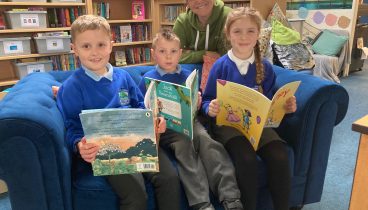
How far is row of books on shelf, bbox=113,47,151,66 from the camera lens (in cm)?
386

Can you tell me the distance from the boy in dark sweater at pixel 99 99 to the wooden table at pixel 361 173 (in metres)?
0.64

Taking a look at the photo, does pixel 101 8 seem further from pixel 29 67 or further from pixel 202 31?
pixel 202 31

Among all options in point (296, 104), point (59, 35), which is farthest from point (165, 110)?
Answer: point (59, 35)

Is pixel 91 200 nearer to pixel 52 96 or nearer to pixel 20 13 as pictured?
pixel 52 96

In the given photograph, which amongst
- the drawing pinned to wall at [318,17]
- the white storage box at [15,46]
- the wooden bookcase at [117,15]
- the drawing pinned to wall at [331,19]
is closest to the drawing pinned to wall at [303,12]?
the drawing pinned to wall at [318,17]

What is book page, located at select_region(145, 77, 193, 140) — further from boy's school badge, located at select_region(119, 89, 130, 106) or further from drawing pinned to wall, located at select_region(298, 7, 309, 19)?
drawing pinned to wall, located at select_region(298, 7, 309, 19)

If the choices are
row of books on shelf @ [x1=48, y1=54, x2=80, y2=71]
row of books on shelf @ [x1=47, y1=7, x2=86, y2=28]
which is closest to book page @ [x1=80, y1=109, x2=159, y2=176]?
row of books on shelf @ [x1=48, y1=54, x2=80, y2=71]

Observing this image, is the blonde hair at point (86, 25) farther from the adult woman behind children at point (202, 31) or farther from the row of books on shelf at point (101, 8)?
the row of books on shelf at point (101, 8)

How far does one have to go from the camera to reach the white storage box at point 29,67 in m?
2.99

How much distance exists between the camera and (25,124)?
3.47 feet

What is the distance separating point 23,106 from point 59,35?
2.17 meters

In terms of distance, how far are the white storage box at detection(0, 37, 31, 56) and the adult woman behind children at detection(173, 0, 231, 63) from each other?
5.59 feet

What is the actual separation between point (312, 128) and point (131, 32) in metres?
2.90

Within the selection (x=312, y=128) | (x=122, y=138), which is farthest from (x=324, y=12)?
(x=122, y=138)
